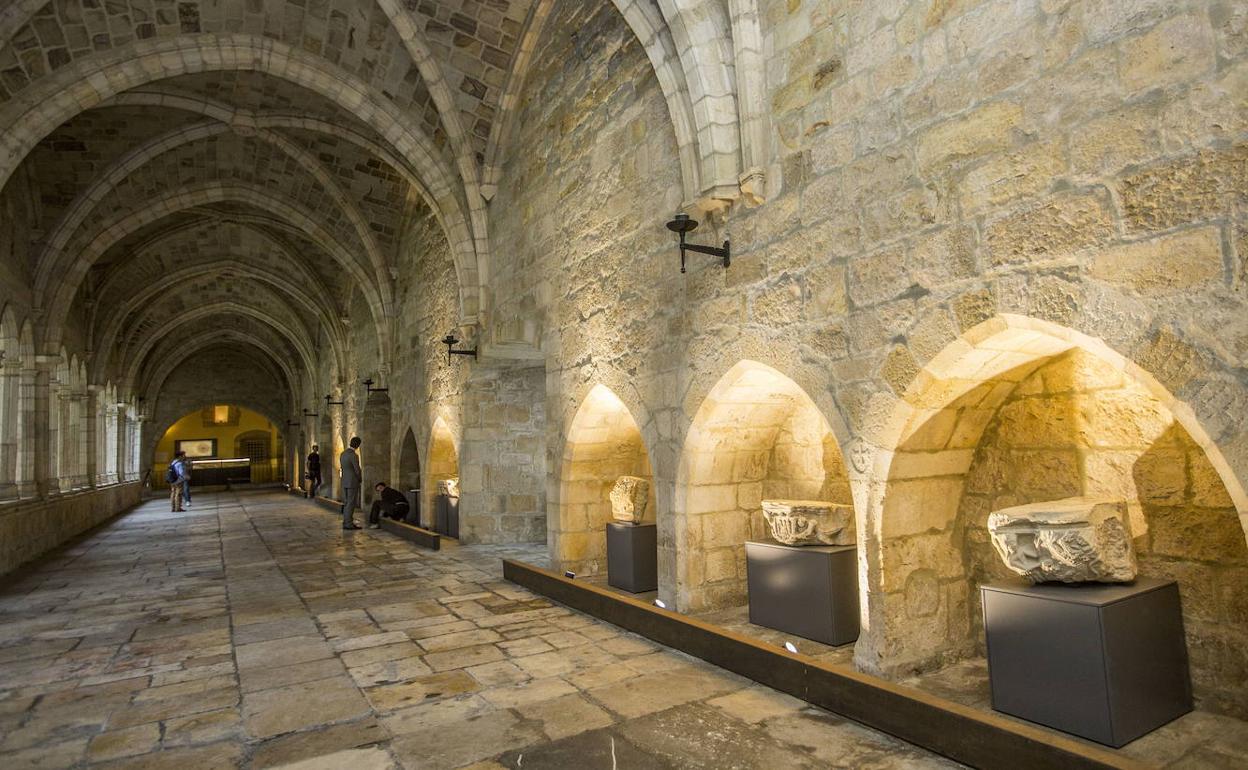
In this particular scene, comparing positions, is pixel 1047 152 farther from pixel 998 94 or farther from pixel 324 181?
pixel 324 181

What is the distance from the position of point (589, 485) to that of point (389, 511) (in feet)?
16.8

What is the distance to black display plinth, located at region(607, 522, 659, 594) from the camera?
5.11 meters

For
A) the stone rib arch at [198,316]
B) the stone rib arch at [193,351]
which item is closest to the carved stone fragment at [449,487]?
the stone rib arch at [198,316]

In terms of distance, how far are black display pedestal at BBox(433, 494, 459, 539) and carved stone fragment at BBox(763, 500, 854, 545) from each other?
5457 mm

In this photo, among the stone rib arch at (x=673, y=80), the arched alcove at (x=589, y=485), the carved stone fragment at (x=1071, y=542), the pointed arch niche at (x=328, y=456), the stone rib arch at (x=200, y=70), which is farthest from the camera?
the pointed arch niche at (x=328, y=456)

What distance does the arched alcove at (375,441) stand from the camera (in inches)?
492

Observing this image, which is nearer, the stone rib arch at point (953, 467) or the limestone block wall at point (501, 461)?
the stone rib arch at point (953, 467)

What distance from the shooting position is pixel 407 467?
11578 millimetres

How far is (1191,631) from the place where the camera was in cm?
273

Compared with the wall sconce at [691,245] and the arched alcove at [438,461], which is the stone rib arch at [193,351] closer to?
the arched alcove at [438,461]

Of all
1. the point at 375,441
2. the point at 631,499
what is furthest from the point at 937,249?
the point at 375,441

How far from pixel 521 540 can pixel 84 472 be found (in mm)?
9010

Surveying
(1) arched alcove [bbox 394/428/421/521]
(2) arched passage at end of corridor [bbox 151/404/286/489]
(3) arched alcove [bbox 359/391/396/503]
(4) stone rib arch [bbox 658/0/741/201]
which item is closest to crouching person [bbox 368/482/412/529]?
(1) arched alcove [bbox 394/428/421/521]

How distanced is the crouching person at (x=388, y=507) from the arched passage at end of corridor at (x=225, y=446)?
18.4 metres
